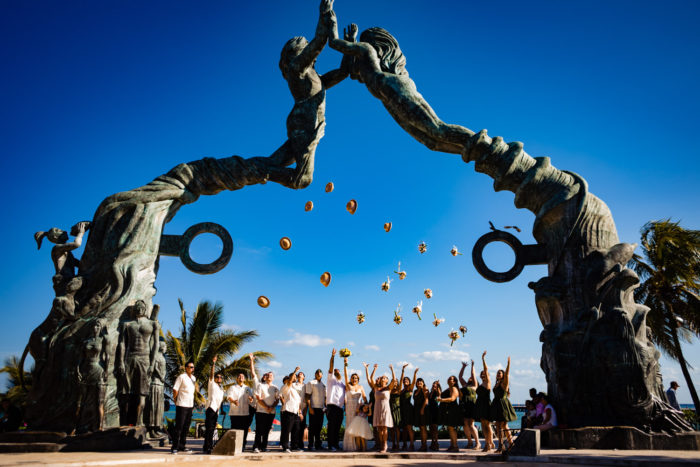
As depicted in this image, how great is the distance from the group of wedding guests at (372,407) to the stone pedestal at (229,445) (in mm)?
985

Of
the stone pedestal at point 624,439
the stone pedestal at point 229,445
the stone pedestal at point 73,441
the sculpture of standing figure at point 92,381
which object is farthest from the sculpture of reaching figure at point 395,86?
the stone pedestal at point 73,441

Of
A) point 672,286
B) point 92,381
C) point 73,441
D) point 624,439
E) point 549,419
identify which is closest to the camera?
point 624,439

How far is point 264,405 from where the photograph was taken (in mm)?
9023

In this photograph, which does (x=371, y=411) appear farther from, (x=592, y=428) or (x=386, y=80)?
(x=386, y=80)

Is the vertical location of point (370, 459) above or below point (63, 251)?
below

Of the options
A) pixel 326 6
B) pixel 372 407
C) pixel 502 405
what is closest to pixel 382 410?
pixel 372 407

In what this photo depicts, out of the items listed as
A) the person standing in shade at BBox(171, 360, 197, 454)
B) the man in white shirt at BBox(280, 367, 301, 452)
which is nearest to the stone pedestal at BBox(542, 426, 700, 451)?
the man in white shirt at BBox(280, 367, 301, 452)

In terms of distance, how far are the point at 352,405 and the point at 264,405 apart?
186 centimetres

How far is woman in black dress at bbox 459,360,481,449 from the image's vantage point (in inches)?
383

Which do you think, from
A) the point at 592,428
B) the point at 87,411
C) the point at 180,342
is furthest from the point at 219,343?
the point at 592,428

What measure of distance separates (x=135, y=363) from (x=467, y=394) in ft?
23.2

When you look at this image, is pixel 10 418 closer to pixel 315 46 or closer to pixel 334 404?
pixel 334 404

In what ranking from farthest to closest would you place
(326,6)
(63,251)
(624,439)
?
(326,6) → (63,251) → (624,439)

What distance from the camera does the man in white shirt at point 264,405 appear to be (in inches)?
356
